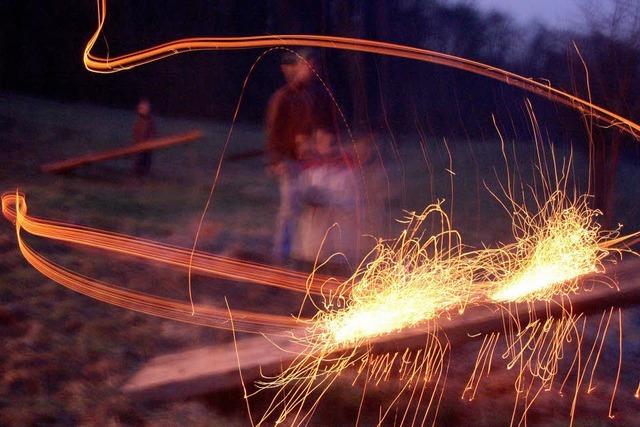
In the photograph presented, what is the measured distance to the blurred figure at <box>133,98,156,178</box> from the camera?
1385 centimetres

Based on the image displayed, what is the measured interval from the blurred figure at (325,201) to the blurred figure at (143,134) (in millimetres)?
6663

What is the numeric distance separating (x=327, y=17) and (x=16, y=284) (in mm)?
4811

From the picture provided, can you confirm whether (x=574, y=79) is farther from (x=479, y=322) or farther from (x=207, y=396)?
(x=207, y=396)

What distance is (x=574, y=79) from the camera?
11023mm

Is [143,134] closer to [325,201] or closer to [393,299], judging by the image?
[325,201]

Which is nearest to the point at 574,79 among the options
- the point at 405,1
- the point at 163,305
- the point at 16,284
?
the point at 405,1

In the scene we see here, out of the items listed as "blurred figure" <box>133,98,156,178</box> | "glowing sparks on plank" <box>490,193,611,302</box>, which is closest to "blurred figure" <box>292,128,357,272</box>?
"glowing sparks on plank" <box>490,193,611,302</box>

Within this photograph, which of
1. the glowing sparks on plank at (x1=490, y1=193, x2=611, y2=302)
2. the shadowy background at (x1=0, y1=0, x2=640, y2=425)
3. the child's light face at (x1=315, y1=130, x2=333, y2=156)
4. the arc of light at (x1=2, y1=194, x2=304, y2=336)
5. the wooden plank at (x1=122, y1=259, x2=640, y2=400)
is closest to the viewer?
the wooden plank at (x1=122, y1=259, x2=640, y2=400)

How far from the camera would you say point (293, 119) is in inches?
290

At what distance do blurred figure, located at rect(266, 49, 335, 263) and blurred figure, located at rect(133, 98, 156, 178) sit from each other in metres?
6.53

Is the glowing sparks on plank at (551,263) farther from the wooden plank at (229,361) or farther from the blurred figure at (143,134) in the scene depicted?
the blurred figure at (143,134)

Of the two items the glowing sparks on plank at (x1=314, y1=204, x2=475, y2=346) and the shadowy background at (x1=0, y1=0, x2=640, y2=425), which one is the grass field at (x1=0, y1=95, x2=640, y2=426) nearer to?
the shadowy background at (x1=0, y1=0, x2=640, y2=425)

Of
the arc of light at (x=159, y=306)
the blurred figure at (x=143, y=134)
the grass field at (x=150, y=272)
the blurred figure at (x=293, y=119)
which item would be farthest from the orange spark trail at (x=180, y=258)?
the blurred figure at (x=143, y=134)

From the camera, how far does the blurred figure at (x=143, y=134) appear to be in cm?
1385
